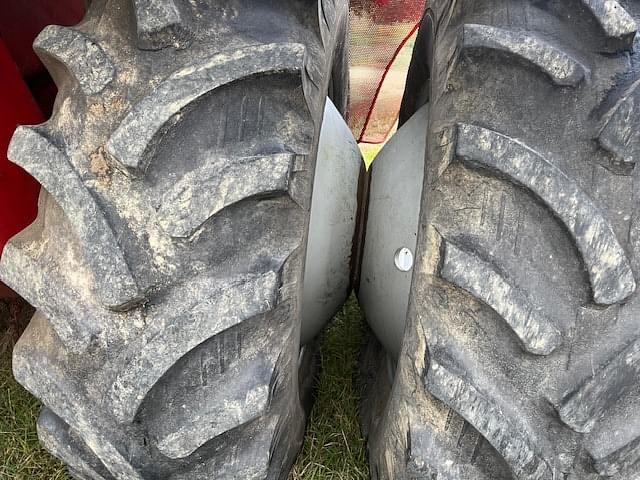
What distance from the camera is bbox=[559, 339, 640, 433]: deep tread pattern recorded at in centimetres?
68

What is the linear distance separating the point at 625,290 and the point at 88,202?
1.79 feet

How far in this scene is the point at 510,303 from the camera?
67cm

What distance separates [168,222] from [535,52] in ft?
1.32

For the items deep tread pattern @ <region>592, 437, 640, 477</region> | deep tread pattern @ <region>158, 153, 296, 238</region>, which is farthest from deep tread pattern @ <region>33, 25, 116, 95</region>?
deep tread pattern @ <region>592, 437, 640, 477</region>

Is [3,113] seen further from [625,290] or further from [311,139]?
[625,290]

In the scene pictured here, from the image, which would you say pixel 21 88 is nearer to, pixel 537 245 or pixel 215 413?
pixel 215 413

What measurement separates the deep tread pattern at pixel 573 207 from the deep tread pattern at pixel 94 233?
0.38m

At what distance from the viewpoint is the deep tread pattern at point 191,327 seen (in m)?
0.69

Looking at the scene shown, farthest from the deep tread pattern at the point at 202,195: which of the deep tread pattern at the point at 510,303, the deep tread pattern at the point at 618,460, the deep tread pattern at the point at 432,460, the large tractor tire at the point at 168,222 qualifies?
the deep tread pattern at the point at 618,460

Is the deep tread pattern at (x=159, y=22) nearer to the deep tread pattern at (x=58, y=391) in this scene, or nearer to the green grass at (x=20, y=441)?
the deep tread pattern at (x=58, y=391)

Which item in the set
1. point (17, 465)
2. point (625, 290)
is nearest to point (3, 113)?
point (17, 465)

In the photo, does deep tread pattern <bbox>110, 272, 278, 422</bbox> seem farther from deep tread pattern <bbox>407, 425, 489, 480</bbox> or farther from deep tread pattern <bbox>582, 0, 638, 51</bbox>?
deep tread pattern <bbox>582, 0, 638, 51</bbox>

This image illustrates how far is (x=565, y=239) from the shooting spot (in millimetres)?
662

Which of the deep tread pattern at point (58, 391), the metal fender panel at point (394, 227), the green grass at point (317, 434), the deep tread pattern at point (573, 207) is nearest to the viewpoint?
the deep tread pattern at point (573, 207)
